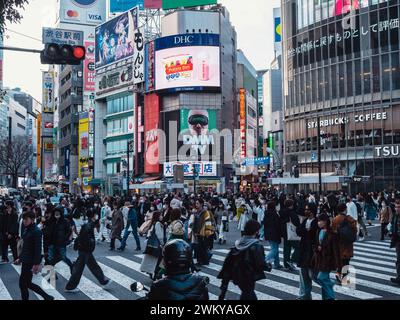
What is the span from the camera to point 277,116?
12838cm

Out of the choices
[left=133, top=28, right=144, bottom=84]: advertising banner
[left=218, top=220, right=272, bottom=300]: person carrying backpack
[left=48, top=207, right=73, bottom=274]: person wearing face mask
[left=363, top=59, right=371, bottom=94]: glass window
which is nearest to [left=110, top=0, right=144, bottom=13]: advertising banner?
[left=133, top=28, right=144, bottom=84]: advertising banner

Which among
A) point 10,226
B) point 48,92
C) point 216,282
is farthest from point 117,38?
point 216,282

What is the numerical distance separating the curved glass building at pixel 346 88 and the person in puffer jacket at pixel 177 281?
42555 mm

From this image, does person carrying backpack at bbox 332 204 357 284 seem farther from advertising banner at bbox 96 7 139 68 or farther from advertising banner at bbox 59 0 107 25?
advertising banner at bbox 59 0 107 25

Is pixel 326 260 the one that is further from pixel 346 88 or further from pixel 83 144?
pixel 83 144

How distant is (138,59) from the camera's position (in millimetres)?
69938

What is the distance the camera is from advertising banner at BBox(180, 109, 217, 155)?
6675cm

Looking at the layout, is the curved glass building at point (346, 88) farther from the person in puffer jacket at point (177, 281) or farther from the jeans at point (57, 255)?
the person in puffer jacket at point (177, 281)

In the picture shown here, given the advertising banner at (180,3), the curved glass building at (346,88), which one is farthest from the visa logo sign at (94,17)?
the curved glass building at (346,88)

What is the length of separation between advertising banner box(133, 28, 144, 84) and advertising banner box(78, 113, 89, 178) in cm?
1516
